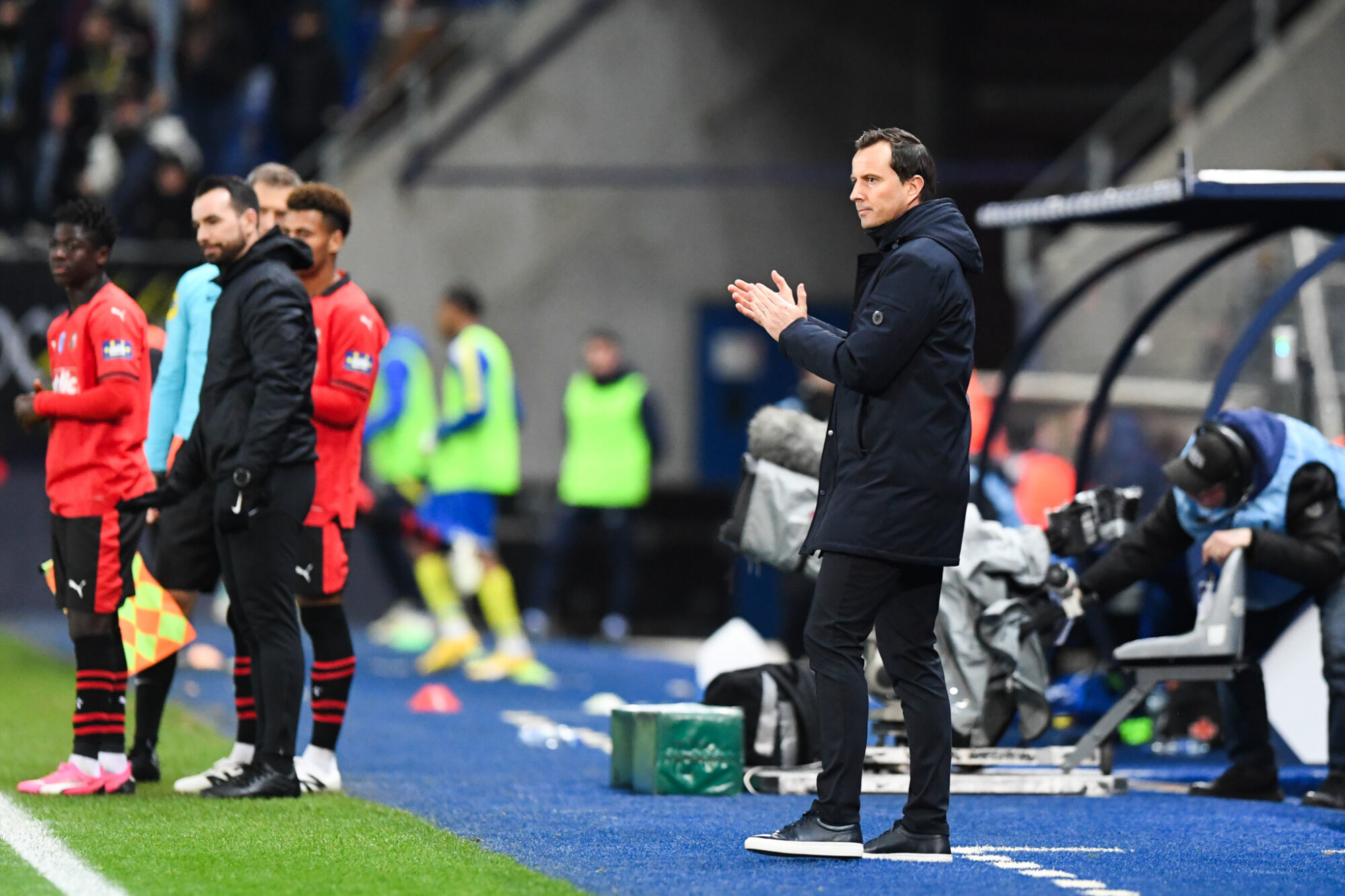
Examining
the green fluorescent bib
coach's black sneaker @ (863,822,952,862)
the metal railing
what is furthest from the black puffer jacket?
the metal railing

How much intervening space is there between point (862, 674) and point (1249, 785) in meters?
2.75

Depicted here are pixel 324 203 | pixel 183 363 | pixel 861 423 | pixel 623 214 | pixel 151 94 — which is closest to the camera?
pixel 861 423

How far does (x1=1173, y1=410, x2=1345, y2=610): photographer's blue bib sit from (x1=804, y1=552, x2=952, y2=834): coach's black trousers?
7.99 ft

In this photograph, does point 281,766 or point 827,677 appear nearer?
point 827,677

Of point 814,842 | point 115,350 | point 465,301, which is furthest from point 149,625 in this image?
point 465,301

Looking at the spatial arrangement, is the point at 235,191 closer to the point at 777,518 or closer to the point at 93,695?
the point at 93,695

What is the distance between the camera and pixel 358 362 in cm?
784

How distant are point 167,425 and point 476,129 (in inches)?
429

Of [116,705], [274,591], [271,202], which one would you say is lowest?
[116,705]

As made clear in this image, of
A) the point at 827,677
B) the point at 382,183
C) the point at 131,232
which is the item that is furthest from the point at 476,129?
the point at 827,677

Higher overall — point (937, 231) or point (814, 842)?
point (937, 231)

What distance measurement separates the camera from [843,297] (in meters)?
20.2

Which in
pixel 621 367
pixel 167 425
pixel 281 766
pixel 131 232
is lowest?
pixel 281 766

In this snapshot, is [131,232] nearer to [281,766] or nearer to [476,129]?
[476,129]
